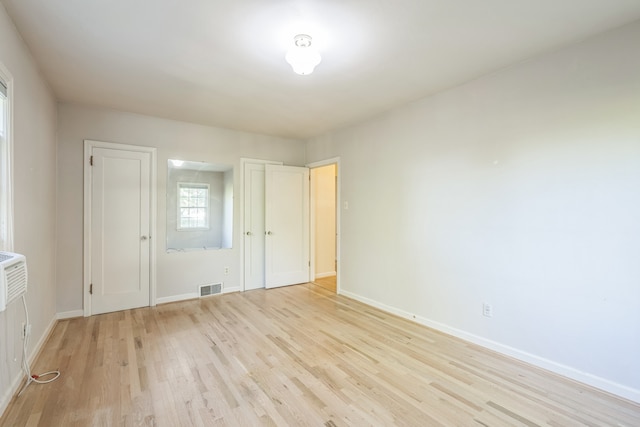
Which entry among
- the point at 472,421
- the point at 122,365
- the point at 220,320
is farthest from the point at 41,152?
the point at 472,421

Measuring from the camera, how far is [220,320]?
3.43 metres

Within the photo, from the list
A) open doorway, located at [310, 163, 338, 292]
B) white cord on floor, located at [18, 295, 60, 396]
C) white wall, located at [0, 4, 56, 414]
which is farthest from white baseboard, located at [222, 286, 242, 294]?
white cord on floor, located at [18, 295, 60, 396]

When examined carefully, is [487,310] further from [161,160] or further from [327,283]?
[161,160]

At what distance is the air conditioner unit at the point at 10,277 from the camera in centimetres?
152

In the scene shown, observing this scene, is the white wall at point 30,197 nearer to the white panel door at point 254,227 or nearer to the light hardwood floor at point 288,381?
the light hardwood floor at point 288,381

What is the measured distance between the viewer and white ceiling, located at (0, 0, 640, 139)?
188 cm

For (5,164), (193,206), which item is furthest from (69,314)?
(5,164)

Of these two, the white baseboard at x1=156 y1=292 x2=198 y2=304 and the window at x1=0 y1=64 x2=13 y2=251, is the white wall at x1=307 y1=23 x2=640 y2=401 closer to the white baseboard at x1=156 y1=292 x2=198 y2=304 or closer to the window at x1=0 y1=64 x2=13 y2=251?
the white baseboard at x1=156 y1=292 x2=198 y2=304

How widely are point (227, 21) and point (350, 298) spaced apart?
12.0ft

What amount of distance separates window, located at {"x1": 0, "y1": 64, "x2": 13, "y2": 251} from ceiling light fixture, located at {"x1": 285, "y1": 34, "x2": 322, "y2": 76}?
1.90 metres

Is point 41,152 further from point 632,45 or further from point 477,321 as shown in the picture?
point 632,45

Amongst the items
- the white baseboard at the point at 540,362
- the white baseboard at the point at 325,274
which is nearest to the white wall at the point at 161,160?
the white baseboard at the point at 325,274

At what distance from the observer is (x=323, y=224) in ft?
18.7

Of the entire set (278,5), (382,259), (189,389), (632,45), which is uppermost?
(278,5)
